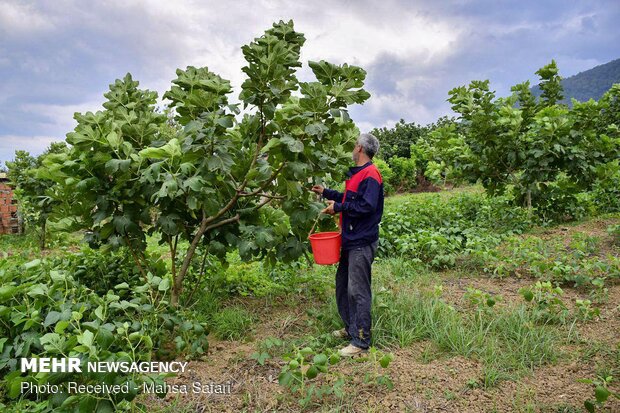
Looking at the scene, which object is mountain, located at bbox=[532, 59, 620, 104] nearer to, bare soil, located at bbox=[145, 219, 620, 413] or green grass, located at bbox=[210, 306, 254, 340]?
bare soil, located at bbox=[145, 219, 620, 413]

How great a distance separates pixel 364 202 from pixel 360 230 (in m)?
0.25

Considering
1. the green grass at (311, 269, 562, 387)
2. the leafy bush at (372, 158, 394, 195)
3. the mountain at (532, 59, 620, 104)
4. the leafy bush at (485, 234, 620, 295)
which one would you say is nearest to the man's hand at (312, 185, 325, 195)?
the green grass at (311, 269, 562, 387)

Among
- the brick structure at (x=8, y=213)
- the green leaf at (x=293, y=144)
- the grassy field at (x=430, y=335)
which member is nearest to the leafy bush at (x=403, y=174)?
the grassy field at (x=430, y=335)

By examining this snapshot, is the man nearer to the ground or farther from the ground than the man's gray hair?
nearer to the ground

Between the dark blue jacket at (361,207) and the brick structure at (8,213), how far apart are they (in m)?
9.89

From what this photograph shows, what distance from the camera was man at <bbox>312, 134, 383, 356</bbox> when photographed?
3475mm

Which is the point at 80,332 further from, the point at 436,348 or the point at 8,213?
the point at 8,213

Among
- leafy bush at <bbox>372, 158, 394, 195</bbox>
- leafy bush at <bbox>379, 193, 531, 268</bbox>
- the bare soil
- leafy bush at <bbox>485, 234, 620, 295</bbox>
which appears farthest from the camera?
leafy bush at <bbox>372, 158, 394, 195</bbox>

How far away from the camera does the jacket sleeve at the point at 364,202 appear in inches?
135

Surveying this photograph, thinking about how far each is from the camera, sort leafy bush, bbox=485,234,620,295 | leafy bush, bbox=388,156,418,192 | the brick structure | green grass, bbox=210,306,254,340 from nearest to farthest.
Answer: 1. green grass, bbox=210,306,254,340
2. leafy bush, bbox=485,234,620,295
3. the brick structure
4. leafy bush, bbox=388,156,418,192

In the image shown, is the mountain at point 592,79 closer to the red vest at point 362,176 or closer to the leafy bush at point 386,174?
the leafy bush at point 386,174

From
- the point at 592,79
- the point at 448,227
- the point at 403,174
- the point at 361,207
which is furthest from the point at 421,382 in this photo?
the point at 592,79

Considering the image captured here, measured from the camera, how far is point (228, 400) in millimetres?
2992

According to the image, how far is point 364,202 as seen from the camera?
3457 millimetres
